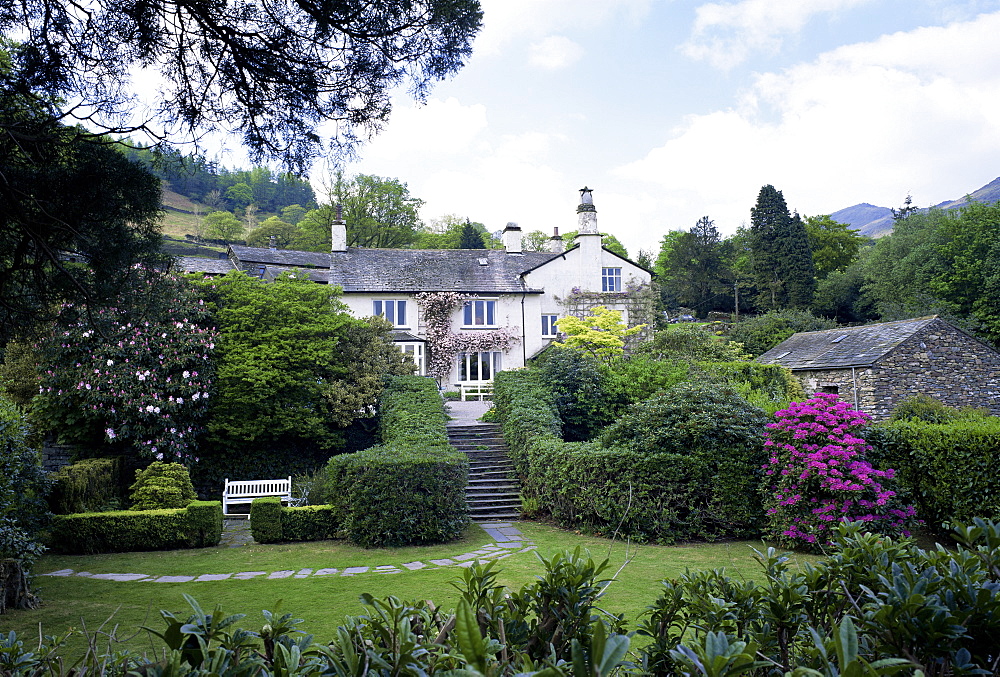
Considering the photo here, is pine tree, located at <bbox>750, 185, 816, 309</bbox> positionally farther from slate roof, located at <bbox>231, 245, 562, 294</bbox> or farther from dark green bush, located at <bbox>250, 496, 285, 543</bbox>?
dark green bush, located at <bbox>250, 496, 285, 543</bbox>

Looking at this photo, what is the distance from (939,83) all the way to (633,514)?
9.79 meters

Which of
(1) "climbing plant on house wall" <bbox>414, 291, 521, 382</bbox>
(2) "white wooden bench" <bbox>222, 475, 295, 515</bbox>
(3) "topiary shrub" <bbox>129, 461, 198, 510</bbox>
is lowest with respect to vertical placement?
(2) "white wooden bench" <bbox>222, 475, 295, 515</bbox>

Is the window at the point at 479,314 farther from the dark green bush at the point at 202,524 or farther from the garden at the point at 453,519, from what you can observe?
the dark green bush at the point at 202,524

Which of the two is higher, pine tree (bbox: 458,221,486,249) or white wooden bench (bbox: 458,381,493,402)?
pine tree (bbox: 458,221,486,249)

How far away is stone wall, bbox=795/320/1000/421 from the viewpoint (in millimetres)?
21328

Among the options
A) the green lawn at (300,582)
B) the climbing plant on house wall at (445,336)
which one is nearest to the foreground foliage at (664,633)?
the green lawn at (300,582)

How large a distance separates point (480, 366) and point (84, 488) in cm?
1990

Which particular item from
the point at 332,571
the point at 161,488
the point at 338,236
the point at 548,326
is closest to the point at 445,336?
the point at 548,326

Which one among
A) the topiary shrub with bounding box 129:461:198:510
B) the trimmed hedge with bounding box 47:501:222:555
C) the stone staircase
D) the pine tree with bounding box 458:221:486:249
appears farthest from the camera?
the pine tree with bounding box 458:221:486:249

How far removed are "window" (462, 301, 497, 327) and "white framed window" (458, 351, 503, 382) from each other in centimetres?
154

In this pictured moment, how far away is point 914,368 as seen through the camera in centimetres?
2155

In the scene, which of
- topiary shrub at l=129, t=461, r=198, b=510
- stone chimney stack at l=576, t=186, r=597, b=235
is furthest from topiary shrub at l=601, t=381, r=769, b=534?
stone chimney stack at l=576, t=186, r=597, b=235

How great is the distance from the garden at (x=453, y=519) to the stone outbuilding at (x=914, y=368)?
12.2ft

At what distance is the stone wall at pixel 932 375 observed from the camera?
2133 centimetres
